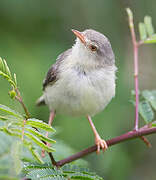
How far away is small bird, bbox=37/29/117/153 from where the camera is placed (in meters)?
3.06

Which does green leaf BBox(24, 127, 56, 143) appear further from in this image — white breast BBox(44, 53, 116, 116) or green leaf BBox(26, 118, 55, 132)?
white breast BBox(44, 53, 116, 116)

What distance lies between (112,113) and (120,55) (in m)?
1.23

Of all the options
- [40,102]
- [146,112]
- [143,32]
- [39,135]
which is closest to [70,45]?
[40,102]

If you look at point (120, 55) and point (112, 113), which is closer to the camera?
point (112, 113)

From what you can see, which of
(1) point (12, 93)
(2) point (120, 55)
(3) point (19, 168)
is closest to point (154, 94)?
(1) point (12, 93)

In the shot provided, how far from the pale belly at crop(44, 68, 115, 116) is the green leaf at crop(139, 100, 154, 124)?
17.7 inches

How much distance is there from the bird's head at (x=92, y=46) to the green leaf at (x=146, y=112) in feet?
2.33

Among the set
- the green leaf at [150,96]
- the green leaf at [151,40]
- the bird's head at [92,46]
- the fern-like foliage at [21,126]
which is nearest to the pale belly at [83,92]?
the bird's head at [92,46]

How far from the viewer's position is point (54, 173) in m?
1.86

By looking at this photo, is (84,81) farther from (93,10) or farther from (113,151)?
(93,10)

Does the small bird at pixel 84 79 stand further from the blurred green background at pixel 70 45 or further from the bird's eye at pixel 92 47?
the blurred green background at pixel 70 45

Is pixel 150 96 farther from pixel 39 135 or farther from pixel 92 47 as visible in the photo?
pixel 39 135

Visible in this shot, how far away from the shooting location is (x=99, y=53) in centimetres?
334

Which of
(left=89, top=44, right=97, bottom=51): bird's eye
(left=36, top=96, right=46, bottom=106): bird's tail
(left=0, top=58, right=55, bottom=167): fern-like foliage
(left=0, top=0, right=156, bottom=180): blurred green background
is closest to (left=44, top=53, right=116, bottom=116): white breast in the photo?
(left=89, top=44, right=97, bottom=51): bird's eye
